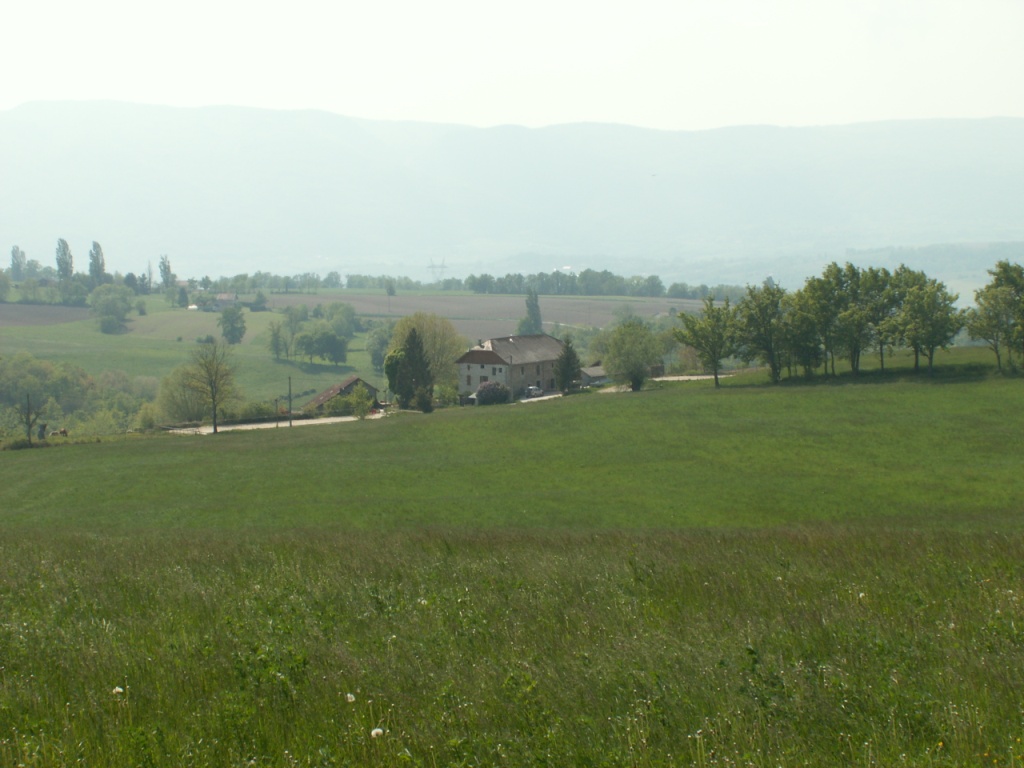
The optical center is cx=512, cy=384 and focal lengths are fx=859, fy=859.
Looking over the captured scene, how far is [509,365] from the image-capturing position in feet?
→ 328

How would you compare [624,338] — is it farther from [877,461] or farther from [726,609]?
[726,609]

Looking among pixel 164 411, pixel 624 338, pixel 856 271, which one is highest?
pixel 856 271

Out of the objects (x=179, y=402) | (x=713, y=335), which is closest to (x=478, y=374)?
(x=713, y=335)

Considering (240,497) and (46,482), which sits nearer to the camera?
(240,497)

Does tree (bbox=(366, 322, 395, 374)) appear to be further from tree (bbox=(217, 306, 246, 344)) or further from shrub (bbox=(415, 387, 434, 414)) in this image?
shrub (bbox=(415, 387, 434, 414))

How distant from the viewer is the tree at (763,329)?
79000 millimetres

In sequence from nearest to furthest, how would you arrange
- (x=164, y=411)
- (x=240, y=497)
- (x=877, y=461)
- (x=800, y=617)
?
(x=800, y=617) → (x=240, y=497) → (x=877, y=461) → (x=164, y=411)

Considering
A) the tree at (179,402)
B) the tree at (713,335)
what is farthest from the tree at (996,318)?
the tree at (179,402)

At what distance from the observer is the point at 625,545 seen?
16891mm

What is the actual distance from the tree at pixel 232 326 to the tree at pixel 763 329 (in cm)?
13292

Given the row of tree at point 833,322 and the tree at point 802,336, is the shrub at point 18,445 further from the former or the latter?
the tree at point 802,336

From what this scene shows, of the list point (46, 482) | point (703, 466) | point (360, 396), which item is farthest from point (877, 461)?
point (360, 396)

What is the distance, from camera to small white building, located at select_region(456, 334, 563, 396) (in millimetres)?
100500

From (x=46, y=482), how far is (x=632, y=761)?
48.3m
